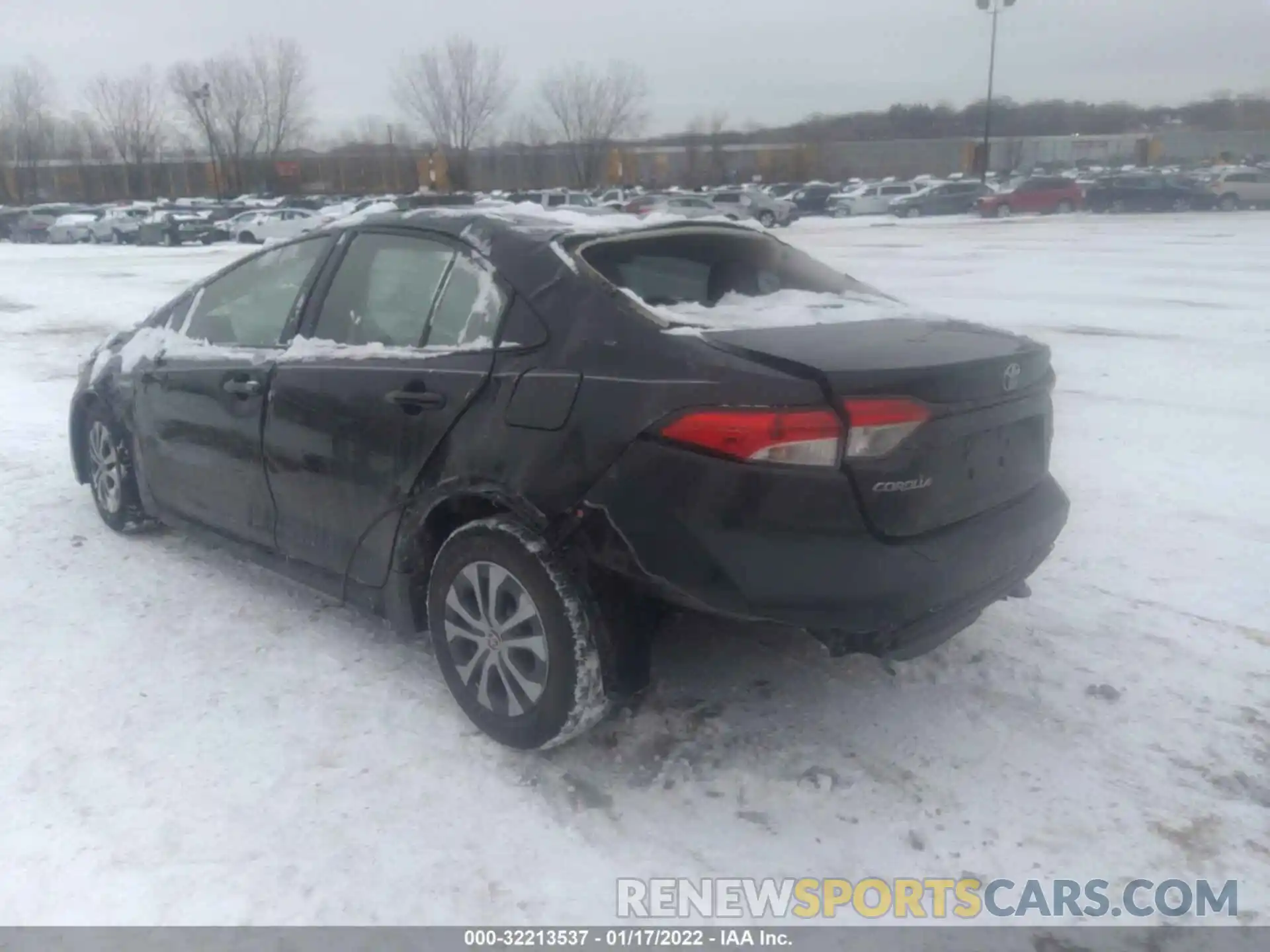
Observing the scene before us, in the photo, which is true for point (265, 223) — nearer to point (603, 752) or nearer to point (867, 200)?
point (867, 200)

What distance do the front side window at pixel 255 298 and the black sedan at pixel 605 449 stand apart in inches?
1.1

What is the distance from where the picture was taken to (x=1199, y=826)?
2805mm

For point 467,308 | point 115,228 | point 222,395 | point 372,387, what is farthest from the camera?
point 115,228

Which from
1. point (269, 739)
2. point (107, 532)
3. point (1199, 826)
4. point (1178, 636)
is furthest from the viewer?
point (107, 532)

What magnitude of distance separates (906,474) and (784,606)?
1.57 ft

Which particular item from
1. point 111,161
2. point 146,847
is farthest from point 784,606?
point 111,161

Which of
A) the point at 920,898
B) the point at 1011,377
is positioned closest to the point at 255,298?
the point at 1011,377

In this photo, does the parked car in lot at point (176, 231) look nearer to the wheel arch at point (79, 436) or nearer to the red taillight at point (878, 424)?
the wheel arch at point (79, 436)

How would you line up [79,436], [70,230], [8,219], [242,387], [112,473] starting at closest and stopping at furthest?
[242,387]
[112,473]
[79,436]
[70,230]
[8,219]

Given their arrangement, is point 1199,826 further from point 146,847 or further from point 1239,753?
point 146,847

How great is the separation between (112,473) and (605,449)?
323 centimetres

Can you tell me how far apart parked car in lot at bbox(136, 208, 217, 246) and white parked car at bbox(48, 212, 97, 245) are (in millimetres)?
4078

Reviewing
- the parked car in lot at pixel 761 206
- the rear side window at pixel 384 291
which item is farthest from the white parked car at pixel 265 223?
the rear side window at pixel 384 291

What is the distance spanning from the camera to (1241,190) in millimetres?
39875
